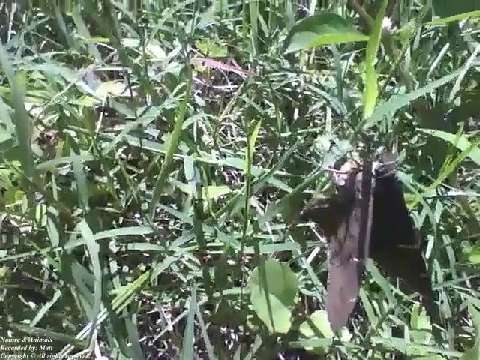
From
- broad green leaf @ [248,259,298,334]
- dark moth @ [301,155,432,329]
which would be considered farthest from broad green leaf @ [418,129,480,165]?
broad green leaf @ [248,259,298,334]

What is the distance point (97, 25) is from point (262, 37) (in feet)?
0.92

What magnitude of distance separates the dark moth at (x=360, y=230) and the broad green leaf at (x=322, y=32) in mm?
175

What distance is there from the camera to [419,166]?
1.35 metres

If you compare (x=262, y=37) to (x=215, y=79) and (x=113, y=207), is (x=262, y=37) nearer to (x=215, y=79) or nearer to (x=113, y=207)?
(x=215, y=79)

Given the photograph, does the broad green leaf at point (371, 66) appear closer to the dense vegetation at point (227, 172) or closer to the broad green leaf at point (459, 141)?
the dense vegetation at point (227, 172)

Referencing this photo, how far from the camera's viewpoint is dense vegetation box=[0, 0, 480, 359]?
124 cm

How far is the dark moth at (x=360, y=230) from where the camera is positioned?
114 centimetres

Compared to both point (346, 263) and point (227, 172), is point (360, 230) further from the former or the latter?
point (227, 172)

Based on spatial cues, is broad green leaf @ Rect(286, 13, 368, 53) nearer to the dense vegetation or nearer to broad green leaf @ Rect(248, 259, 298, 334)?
the dense vegetation

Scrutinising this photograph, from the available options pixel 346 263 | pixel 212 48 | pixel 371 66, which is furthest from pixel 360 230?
pixel 212 48

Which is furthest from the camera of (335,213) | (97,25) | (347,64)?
(97,25)

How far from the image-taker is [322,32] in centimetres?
124

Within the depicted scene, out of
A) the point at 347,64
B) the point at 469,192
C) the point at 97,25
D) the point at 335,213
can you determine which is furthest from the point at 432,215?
the point at 97,25

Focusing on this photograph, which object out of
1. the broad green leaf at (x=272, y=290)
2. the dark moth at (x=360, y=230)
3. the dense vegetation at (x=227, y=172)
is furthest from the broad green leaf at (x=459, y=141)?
the broad green leaf at (x=272, y=290)
